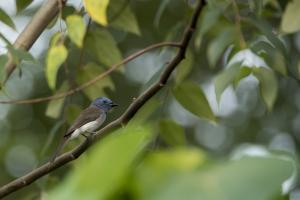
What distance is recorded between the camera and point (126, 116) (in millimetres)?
1182

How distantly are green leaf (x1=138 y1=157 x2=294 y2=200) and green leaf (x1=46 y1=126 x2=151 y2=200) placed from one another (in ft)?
0.05

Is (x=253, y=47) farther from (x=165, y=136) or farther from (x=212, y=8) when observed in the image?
(x=165, y=136)

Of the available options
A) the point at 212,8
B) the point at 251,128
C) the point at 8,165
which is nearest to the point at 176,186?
the point at 212,8

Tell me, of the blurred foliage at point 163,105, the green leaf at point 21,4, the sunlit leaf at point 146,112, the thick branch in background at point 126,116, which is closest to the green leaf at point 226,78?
the blurred foliage at point 163,105

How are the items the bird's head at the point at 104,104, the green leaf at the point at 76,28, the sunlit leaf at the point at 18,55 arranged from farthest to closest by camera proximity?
1. the bird's head at the point at 104,104
2. the sunlit leaf at the point at 18,55
3. the green leaf at the point at 76,28

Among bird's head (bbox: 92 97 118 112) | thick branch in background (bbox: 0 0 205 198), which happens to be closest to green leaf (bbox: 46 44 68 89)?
→ thick branch in background (bbox: 0 0 205 198)

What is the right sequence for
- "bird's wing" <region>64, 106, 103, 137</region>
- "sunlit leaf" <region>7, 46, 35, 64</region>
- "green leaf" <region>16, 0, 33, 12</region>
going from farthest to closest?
"bird's wing" <region>64, 106, 103, 137</region>, "green leaf" <region>16, 0, 33, 12</region>, "sunlit leaf" <region>7, 46, 35, 64</region>

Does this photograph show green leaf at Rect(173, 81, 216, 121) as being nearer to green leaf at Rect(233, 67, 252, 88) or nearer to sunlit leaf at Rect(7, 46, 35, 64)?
green leaf at Rect(233, 67, 252, 88)

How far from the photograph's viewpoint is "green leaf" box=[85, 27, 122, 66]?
195 centimetres

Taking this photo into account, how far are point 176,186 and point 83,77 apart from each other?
1685mm

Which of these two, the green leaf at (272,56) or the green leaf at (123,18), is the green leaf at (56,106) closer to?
the green leaf at (123,18)

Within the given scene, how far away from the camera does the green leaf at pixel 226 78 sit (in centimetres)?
156

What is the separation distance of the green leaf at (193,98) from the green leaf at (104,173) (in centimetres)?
117

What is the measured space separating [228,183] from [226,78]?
126 centimetres
